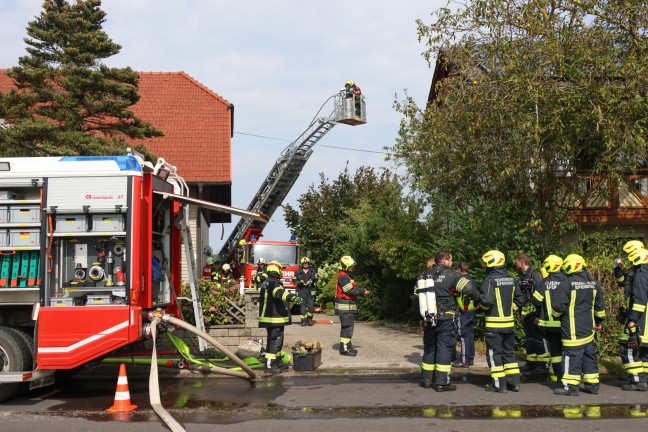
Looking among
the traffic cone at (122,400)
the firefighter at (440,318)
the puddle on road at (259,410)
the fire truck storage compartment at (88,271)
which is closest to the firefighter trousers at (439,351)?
the firefighter at (440,318)

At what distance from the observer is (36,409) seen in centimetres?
756

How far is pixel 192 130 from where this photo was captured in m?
21.8

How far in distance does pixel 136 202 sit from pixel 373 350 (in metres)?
5.64

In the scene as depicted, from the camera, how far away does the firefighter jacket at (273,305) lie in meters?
9.61

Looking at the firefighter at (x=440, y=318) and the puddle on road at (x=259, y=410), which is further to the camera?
the firefighter at (x=440, y=318)

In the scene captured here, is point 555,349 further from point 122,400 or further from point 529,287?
point 122,400

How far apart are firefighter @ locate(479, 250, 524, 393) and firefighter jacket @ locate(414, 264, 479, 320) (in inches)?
8.5

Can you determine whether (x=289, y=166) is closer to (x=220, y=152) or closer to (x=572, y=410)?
(x=220, y=152)

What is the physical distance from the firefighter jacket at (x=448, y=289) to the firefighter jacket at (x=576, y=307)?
3.39 feet

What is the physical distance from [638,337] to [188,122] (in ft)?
56.0

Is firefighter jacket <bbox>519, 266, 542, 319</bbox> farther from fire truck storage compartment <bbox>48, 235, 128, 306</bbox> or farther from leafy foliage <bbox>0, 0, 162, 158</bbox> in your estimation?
leafy foliage <bbox>0, 0, 162, 158</bbox>

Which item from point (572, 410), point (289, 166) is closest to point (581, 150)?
point (572, 410)

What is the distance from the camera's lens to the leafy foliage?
13.6 m

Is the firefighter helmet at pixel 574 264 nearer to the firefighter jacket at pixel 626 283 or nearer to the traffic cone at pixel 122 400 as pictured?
the firefighter jacket at pixel 626 283
